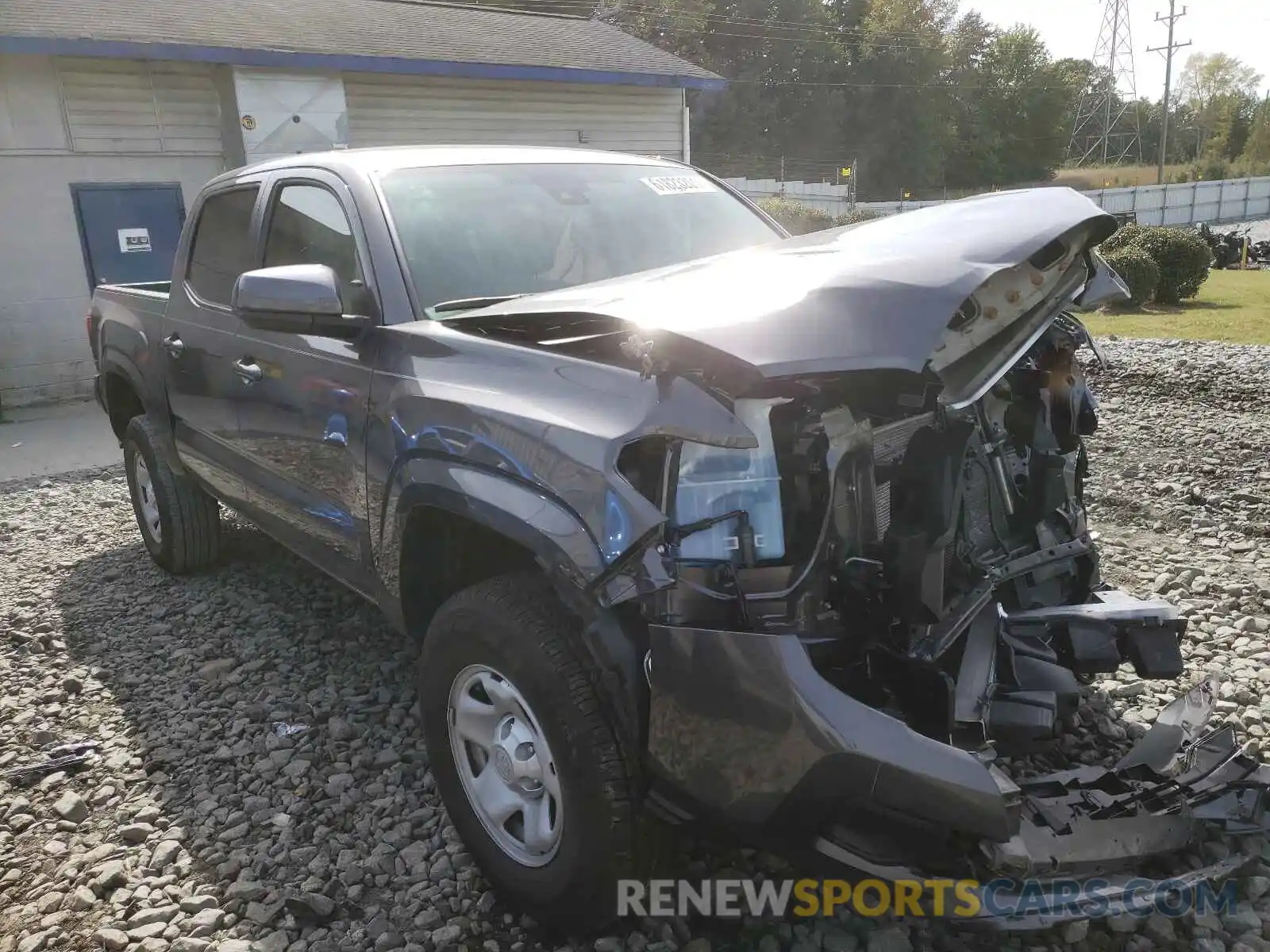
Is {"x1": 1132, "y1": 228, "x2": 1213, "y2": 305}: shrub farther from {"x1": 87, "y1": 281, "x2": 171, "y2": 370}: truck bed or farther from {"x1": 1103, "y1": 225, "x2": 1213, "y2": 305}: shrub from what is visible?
{"x1": 87, "y1": 281, "x2": 171, "y2": 370}: truck bed

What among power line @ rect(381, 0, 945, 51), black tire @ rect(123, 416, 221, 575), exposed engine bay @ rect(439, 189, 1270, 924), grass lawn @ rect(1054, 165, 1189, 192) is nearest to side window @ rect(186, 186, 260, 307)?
black tire @ rect(123, 416, 221, 575)

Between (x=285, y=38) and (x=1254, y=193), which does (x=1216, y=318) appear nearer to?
(x=285, y=38)

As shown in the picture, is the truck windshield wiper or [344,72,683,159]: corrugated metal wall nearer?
the truck windshield wiper

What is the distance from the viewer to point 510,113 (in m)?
13.2

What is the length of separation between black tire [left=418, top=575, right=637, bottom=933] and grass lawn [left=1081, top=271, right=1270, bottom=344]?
10.3 m

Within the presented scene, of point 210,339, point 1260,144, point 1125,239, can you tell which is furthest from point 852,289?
point 1260,144

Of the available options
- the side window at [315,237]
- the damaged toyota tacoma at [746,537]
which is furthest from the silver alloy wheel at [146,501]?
the damaged toyota tacoma at [746,537]

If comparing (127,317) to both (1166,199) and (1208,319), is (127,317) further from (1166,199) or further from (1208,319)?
(1166,199)

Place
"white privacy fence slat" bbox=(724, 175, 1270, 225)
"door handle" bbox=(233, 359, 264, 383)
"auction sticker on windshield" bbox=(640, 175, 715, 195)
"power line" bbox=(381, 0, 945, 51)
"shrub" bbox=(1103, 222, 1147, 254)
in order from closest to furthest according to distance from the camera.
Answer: "door handle" bbox=(233, 359, 264, 383), "auction sticker on windshield" bbox=(640, 175, 715, 195), "shrub" bbox=(1103, 222, 1147, 254), "white privacy fence slat" bbox=(724, 175, 1270, 225), "power line" bbox=(381, 0, 945, 51)

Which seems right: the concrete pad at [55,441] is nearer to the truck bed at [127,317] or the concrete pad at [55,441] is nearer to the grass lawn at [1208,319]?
the truck bed at [127,317]

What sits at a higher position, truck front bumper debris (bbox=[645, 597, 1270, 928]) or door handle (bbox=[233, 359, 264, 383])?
door handle (bbox=[233, 359, 264, 383])

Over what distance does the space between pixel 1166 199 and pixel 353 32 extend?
36.6 m

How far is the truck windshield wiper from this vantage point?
9.35ft

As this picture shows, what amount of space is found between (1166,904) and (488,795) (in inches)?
67.0
